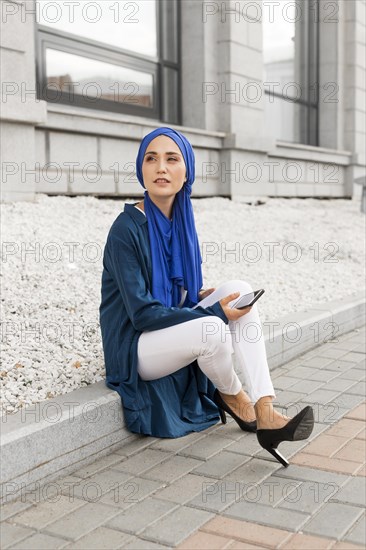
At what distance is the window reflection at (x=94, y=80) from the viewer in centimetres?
951

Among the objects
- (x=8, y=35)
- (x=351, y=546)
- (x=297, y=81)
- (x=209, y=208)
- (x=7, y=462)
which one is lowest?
(x=351, y=546)

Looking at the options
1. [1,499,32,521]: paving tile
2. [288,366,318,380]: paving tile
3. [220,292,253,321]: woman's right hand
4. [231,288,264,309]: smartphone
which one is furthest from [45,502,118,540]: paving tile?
[288,366,318,380]: paving tile

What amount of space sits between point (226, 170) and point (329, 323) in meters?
5.70

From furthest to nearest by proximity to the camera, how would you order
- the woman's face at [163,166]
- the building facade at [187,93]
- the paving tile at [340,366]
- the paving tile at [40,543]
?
1. the building facade at [187,93]
2. the paving tile at [340,366]
3. the woman's face at [163,166]
4. the paving tile at [40,543]

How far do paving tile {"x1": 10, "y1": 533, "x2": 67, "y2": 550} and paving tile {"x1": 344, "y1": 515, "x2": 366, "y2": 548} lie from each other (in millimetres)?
1058

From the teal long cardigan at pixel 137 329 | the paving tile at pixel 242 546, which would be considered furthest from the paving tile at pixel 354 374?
the paving tile at pixel 242 546

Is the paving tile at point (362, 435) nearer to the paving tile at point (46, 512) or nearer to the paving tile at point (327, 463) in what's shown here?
the paving tile at point (327, 463)

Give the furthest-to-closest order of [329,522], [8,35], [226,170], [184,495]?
1. [226,170]
2. [8,35]
3. [184,495]
4. [329,522]

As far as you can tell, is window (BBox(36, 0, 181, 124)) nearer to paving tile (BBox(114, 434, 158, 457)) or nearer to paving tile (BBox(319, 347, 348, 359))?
paving tile (BBox(319, 347, 348, 359))

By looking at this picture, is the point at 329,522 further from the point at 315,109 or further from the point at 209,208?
the point at 315,109

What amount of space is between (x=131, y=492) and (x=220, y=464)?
516 mm

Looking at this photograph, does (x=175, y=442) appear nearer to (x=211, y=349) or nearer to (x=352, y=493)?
(x=211, y=349)

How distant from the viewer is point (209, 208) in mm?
10008

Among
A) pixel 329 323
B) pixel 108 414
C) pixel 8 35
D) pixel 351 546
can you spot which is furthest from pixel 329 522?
pixel 8 35
